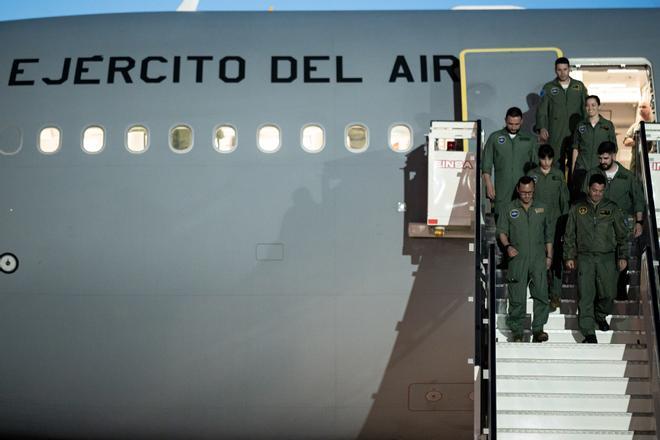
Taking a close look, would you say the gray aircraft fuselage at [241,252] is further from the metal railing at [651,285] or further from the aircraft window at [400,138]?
the metal railing at [651,285]

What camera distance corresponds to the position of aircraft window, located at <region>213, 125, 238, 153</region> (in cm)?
904

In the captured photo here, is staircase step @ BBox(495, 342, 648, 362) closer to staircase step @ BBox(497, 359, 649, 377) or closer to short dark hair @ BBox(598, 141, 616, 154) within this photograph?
staircase step @ BBox(497, 359, 649, 377)

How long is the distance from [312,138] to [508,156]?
7.15ft

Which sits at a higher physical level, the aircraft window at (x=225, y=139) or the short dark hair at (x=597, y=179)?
the aircraft window at (x=225, y=139)

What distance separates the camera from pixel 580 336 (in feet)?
25.7

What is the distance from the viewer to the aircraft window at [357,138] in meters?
9.01

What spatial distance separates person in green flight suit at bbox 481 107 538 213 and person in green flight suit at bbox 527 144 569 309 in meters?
A: 0.18

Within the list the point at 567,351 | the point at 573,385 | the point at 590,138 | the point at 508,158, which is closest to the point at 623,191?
the point at 590,138

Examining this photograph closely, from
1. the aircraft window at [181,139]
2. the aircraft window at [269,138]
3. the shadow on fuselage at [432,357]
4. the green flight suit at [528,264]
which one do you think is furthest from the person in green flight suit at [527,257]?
the aircraft window at [181,139]

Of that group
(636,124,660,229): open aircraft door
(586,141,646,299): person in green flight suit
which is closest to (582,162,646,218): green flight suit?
(586,141,646,299): person in green flight suit

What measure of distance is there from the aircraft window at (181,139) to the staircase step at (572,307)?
12.4ft

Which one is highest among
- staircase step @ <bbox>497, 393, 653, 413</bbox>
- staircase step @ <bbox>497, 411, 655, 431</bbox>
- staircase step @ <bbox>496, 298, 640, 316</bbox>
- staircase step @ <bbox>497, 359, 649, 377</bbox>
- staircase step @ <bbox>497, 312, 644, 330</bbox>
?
staircase step @ <bbox>496, 298, 640, 316</bbox>

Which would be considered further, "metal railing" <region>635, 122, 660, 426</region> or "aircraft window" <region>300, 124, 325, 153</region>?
"aircraft window" <region>300, 124, 325, 153</region>

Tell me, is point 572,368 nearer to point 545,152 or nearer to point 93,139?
point 545,152
